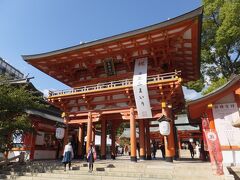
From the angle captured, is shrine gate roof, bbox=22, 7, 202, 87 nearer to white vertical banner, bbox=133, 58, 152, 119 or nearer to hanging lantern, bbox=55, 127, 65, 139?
white vertical banner, bbox=133, 58, 152, 119

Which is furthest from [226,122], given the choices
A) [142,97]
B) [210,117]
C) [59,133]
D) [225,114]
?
[59,133]

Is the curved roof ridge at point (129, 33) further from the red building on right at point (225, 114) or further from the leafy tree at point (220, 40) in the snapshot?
the leafy tree at point (220, 40)

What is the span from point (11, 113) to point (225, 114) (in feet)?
38.6

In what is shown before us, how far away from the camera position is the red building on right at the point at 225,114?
11.0 meters

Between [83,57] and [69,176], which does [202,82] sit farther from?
[69,176]

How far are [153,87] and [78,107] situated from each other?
626cm

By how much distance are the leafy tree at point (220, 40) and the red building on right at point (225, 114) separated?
9009mm

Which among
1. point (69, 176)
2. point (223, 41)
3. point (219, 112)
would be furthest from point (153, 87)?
point (223, 41)

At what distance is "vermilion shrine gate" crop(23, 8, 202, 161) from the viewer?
14172 mm

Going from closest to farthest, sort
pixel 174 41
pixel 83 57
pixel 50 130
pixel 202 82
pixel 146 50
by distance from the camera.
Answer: pixel 174 41 → pixel 146 50 → pixel 83 57 → pixel 50 130 → pixel 202 82

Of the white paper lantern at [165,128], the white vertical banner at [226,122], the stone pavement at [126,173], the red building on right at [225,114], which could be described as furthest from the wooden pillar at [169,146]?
the white vertical banner at [226,122]

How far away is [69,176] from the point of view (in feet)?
35.1

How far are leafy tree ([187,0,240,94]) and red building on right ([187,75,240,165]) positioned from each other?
9009mm

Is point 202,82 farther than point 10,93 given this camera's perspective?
Yes
